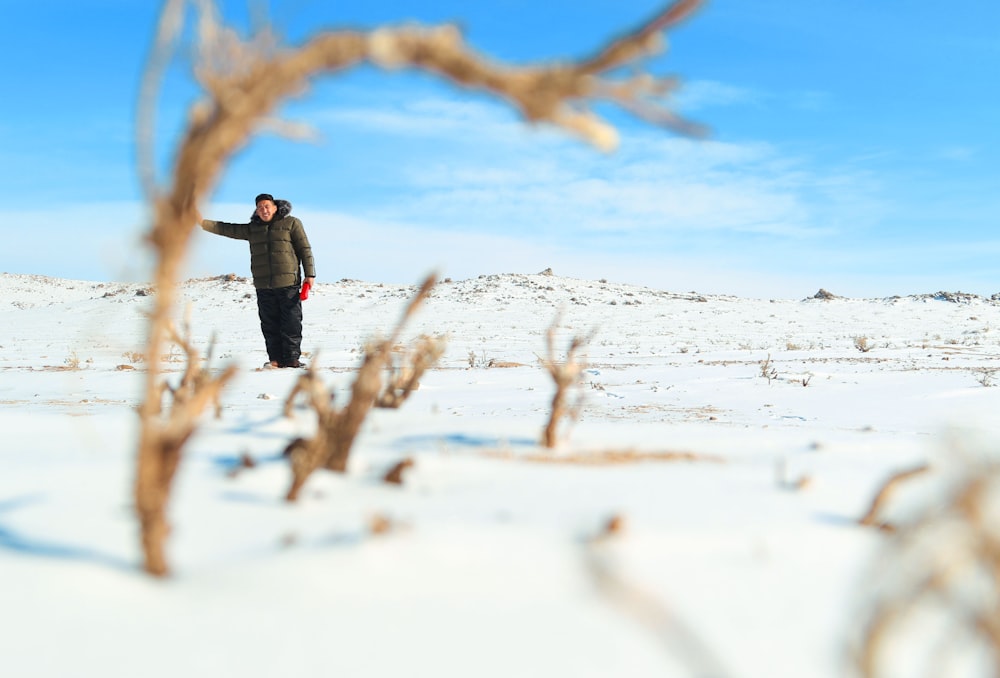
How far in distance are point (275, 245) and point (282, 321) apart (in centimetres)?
73

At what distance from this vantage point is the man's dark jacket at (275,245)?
756cm

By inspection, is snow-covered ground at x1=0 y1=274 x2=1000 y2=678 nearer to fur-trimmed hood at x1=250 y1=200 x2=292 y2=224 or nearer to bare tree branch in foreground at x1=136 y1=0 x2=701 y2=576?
bare tree branch in foreground at x1=136 y1=0 x2=701 y2=576

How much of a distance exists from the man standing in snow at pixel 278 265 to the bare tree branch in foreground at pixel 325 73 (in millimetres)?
6545

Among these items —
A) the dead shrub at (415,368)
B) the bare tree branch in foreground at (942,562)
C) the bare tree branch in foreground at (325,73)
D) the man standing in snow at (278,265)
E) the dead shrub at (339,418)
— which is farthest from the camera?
the man standing in snow at (278,265)

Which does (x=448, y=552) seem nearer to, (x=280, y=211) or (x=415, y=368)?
(x=415, y=368)

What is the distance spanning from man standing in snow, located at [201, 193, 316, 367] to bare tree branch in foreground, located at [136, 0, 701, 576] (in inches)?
258

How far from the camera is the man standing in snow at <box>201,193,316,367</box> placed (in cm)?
755

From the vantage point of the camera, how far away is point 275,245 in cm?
756

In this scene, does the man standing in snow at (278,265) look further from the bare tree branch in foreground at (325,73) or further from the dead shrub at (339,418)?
the bare tree branch in foreground at (325,73)

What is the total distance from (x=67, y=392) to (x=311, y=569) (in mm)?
5209

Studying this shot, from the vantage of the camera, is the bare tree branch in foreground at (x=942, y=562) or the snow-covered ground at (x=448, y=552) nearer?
the bare tree branch in foreground at (x=942, y=562)

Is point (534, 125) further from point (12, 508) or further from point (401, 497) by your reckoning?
point (12, 508)

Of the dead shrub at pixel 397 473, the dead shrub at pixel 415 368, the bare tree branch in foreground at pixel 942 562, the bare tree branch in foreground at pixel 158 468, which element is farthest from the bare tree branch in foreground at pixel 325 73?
the dead shrub at pixel 415 368

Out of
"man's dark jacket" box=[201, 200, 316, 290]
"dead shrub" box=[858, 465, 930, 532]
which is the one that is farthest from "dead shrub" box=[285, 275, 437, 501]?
"man's dark jacket" box=[201, 200, 316, 290]
